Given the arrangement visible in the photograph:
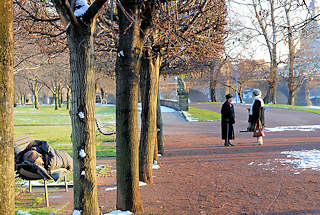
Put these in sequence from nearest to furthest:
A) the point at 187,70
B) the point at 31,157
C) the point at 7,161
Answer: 1. the point at 7,161
2. the point at 31,157
3. the point at 187,70

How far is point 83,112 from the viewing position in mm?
4117

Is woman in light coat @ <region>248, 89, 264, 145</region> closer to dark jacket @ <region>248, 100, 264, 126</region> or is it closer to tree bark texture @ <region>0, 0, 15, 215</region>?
dark jacket @ <region>248, 100, 264, 126</region>

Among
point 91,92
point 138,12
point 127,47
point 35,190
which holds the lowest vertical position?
point 35,190

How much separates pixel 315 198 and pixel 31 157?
502 centimetres

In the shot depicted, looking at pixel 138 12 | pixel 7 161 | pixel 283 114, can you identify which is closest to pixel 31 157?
pixel 138 12

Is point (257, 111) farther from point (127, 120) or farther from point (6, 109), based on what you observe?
point (6, 109)

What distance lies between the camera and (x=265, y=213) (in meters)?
5.00

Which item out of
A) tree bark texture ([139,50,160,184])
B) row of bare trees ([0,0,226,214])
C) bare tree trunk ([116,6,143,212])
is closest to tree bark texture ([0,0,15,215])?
row of bare trees ([0,0,226,214])

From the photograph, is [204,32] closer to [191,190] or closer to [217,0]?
[217,0]

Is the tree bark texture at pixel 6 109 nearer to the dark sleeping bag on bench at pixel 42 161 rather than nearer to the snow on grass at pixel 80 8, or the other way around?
the snow on grass at pixel 80 8

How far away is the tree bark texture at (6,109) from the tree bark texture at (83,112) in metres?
1.27

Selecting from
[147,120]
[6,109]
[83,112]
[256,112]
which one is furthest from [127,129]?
[256,112]

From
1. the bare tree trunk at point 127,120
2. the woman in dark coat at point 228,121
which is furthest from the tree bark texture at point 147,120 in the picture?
the woman in dark coat at point 228,121

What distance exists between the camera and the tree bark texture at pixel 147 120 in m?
7.29
